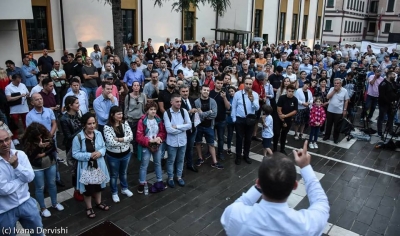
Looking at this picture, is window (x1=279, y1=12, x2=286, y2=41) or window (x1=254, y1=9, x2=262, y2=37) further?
window (x1=279, y1=12, x2=286, y2=41)

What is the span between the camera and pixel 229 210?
2.05 meters

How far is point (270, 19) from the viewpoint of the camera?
2619 centimetres

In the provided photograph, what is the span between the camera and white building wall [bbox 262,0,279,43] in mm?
25375

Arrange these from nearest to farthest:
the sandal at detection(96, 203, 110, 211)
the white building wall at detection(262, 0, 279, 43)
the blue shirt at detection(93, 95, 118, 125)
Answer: the sandal at detection(96, 203, 110, 211), the blue shirt at detection(93, 95, 118, 125), the white building wall at detection(262, 0, 279, 43)

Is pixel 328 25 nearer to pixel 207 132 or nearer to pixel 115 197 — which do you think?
pixel 207 132

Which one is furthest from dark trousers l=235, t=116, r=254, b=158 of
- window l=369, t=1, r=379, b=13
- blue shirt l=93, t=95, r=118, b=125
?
window l=369, t=1, r=379, b=13

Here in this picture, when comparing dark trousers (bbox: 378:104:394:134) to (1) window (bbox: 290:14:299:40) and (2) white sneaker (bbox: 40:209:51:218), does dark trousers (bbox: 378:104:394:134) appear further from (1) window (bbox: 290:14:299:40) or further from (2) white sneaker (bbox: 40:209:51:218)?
(1) window (bbox: 290:14:299:40)

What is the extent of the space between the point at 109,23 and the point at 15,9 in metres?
5.64

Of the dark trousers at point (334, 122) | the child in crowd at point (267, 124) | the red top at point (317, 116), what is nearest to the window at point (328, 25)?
the dark trousers at point (334, 122)

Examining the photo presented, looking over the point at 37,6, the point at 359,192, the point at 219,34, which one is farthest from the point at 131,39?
the point at 359,192

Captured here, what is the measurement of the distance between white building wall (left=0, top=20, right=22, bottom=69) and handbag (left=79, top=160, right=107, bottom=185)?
30.9 feet

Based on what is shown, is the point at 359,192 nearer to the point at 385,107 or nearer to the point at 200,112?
the point at 200,112

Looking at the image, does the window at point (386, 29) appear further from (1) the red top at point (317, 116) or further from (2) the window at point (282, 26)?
(1) the red top at point (317, 116)

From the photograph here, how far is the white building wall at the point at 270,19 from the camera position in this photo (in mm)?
25375
